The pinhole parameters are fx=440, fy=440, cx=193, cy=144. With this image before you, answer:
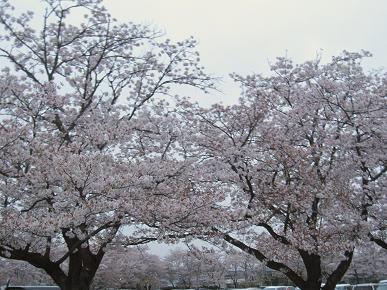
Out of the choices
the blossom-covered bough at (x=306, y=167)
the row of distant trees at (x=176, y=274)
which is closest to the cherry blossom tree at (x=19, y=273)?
the row of distant trees at (x=176, y=274)

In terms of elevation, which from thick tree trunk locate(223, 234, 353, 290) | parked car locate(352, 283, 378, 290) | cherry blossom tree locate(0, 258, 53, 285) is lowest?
parked car locate(352, 283, 378, 290)

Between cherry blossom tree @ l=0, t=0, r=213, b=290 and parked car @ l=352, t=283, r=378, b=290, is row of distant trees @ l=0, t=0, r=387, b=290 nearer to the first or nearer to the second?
cherry blossom tree @ l=0, t=0, r=213, b=290

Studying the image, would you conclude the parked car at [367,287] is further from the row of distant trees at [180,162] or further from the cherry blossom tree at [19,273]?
the cherry blossom tree at [19,273]

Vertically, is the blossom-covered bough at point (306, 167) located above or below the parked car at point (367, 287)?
above

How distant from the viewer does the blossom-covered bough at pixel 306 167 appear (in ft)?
34.4

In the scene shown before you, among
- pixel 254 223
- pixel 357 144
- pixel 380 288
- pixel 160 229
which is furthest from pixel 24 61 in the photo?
pixel 380 288

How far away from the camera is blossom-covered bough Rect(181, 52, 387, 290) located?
10500mm

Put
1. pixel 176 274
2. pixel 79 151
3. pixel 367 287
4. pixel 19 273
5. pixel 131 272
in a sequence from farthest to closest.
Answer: pixel 176 274
pixel 131 272
pixel 19 273
pixel 367 287
pixel 79 151

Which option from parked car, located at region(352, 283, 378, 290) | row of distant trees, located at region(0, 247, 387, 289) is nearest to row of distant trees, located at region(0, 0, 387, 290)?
parked car, located at region(352, 283, 378, 290)

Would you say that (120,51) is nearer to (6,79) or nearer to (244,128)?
(6,79)

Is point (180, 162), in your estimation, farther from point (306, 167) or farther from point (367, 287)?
point (367, 287)

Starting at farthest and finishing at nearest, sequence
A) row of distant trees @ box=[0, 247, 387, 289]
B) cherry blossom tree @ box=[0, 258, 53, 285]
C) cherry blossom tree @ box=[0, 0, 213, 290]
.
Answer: row of distant trees @ box=[0, 247, 387, 289] < cherry blossom tree @ box=[0, 258, 53, 285] < cherry blossom tree @ box=[0, 0, 213, 290]

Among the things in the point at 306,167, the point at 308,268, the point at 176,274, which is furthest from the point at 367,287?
the point at 176,274

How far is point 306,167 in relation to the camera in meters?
10.9
